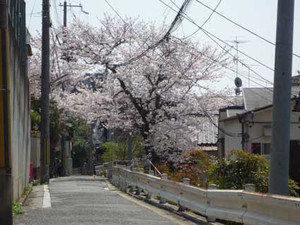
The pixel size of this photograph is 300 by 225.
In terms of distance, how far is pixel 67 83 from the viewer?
3859cm

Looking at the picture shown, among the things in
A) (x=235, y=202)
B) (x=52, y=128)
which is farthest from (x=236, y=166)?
(x=52, y=128)

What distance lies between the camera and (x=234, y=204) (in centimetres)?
1048

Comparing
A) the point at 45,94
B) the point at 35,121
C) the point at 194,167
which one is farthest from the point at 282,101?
the point at 35,121

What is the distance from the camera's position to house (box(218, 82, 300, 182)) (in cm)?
2092

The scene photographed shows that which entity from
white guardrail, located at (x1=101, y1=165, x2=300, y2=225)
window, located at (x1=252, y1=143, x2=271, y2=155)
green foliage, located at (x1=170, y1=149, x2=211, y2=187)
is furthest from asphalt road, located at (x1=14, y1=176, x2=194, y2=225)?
window, located at (x1=252, y1=143, x2=271, y2=155)

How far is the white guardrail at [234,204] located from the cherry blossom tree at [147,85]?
567 inches

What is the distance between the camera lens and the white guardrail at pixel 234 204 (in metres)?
8.41

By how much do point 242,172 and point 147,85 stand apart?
A: 17.6 meters

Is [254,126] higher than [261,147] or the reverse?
higher

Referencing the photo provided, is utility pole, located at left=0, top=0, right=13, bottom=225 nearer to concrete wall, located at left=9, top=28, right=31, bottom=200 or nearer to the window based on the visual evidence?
concrete wall, located at left=9, top=28, right=31, bottom=200

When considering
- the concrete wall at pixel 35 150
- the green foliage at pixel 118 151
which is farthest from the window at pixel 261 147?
the green foliage at pixel 118 151

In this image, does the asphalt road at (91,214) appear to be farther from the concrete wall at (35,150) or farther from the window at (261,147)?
the concrete wall at (35,150)

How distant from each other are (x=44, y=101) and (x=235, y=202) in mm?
18889

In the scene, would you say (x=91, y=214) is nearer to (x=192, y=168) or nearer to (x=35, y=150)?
(x=192, y=168)
